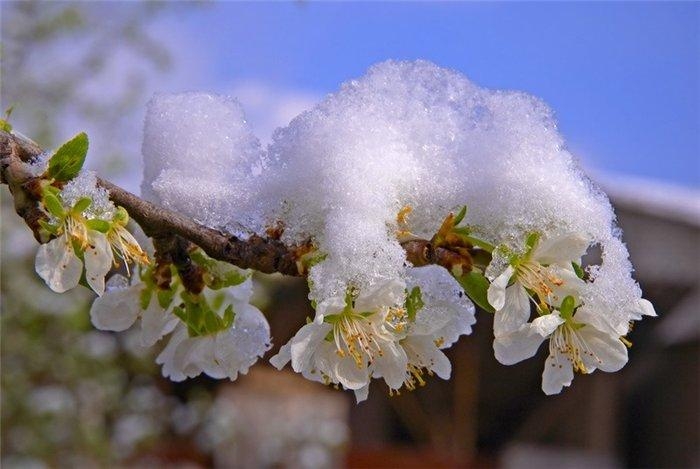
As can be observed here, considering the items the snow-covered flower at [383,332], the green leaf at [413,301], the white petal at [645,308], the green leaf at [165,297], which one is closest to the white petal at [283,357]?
the snow-covered flower at [383,332]

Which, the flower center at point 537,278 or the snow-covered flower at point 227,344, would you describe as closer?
the flower center at point 537,278

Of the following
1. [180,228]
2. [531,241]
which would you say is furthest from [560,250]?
[180,228]

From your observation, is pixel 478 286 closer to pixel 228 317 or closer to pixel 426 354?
pixel 426 354

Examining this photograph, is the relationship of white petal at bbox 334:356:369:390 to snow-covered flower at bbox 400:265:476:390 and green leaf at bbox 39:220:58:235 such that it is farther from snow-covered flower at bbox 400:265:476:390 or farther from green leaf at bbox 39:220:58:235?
green leaf at bbox 39:220:58:235

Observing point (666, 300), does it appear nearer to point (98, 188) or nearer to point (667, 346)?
point (667, 346)

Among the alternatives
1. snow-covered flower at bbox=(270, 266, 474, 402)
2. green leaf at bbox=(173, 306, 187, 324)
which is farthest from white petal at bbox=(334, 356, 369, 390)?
green leaf at bbox=(173, 306, 187, 324)

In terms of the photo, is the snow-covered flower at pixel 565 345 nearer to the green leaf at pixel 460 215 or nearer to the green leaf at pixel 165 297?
the green leaf at pixel 460 215
